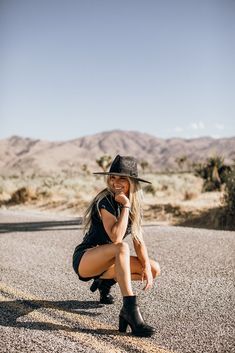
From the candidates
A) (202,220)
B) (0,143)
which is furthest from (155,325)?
(0,143)

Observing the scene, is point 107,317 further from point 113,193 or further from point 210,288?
point 210,288

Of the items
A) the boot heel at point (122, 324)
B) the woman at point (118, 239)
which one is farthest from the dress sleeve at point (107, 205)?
the boot heel at point (122, 324)

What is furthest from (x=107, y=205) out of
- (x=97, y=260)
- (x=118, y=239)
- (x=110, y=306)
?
(x=110, y=306)

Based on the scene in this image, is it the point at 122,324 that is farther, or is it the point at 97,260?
the point at 97,260

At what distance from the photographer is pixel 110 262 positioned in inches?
159

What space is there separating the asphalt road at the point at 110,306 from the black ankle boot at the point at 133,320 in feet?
0.20

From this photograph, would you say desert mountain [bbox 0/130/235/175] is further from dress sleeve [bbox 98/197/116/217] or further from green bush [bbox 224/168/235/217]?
dress sleeve [bbox 98/197/116/217]

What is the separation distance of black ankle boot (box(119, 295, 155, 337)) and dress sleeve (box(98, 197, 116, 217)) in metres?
0.76

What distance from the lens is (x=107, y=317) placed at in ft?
13.5

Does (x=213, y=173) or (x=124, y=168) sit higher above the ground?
(x=124, y=168)

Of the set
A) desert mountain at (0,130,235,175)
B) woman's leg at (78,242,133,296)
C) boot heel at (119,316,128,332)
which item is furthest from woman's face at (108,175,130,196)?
desert mountain at (0,130,235,175)

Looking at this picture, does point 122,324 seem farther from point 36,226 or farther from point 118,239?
point 36,226

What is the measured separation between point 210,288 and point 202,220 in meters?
8.98

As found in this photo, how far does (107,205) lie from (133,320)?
3.25 feet
